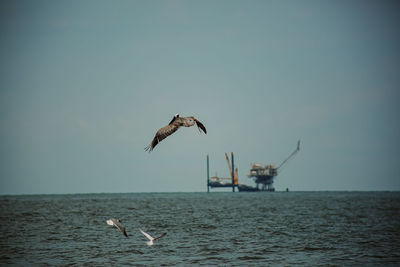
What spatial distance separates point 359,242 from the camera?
28016mm

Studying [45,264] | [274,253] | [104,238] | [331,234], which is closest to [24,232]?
[104,238]

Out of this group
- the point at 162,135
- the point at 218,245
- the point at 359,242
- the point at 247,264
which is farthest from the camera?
the point at 359,242

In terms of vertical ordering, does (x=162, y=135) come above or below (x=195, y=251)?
above

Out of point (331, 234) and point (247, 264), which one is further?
point (331, 234)

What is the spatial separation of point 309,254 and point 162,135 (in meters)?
14.5

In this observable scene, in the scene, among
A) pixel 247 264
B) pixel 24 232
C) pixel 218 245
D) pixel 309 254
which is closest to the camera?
pixel 247 264

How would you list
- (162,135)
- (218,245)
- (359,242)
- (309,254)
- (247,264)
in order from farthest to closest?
1. (359,242)
2. (218,245)
3. (309,254)
4. (247,264)
5. (162,135)

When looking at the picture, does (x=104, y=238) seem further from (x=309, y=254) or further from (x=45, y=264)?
(x=309, y=254)

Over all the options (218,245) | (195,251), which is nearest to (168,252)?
(195,251)

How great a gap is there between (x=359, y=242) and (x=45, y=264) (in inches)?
751

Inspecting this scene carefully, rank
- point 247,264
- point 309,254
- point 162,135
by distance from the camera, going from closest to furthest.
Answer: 1. point 162,135
2. point 247,264
3. point 309,254

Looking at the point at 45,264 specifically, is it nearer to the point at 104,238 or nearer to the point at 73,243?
the point at 73,243

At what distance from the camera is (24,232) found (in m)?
35.1

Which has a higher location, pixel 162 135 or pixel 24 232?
pixel 162 135
